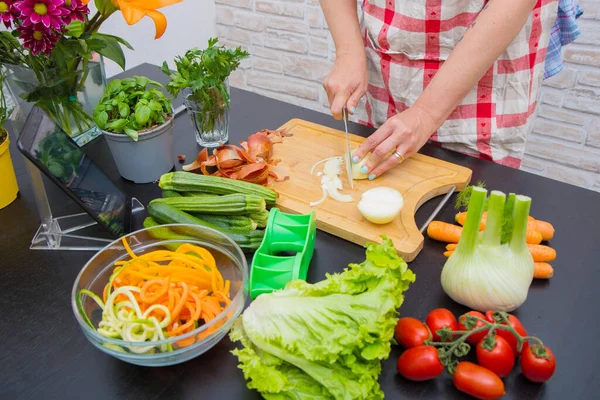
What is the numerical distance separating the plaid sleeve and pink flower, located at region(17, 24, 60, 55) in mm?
1743

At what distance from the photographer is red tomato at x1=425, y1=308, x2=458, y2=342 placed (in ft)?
3.62

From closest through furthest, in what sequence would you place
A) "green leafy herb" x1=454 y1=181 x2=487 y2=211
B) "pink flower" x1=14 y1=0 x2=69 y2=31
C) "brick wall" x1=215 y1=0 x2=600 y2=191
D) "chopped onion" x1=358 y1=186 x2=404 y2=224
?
"pink flower" x1=14 y1=0 x2=69 y2=31
"chopped onion" x1=358 y1=186 x2=404 y2=224
"green leafy herb" x1=454 y1=181 x2=487 y2=211
"brick wall" x1=215 y1=0 x2=600 y2=191

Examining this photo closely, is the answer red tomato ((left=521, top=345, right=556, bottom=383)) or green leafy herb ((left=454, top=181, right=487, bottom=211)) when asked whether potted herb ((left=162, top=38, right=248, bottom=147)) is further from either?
red tomato ((left=521, top=345, right=556, bottom=383))

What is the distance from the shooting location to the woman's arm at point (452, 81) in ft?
5.43

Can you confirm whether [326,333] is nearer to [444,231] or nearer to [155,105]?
[444,231]

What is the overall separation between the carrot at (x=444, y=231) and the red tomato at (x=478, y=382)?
48cm

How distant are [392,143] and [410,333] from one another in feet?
2.54

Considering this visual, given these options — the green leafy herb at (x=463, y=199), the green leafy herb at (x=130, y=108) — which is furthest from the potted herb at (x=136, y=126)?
the green leafy herb at (x=463, y=199)

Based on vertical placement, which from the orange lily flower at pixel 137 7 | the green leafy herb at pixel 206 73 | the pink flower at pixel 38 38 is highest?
the orange lily flower at pixel 137 7

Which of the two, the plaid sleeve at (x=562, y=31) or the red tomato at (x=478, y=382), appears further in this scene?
the plaid sleeve at (x=562, y=31)

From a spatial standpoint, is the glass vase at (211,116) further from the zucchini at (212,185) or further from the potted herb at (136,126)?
the zucchini at (212,185)

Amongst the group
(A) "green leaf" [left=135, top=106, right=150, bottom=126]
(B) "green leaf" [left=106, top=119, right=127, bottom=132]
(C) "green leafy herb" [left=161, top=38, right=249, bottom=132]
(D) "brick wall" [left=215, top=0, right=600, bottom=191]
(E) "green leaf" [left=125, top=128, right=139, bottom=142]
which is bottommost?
(D) "brick wall" [left=215, top=0, right=600, bottom=191]

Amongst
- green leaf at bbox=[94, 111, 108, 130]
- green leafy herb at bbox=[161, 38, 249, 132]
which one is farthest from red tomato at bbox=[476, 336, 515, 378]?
green leaf at bbox=[94, 111, 108, 130]

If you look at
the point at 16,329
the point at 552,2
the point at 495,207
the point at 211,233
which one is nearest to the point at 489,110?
the point at 552,2
